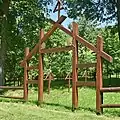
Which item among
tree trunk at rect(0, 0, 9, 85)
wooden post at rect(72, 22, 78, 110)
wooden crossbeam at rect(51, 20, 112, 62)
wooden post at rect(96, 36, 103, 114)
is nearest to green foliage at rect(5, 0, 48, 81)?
tree trunk at rect(0, 0, 9, 85)

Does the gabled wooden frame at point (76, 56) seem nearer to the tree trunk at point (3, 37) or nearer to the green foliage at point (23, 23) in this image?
the tree trunk at point (3, 37)

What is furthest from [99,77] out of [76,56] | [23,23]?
[23,23]

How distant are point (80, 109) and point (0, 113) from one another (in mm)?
2689

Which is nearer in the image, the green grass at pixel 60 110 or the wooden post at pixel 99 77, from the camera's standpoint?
the green grass at pixel 60 110

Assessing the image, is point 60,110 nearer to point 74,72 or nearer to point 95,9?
point 74,72

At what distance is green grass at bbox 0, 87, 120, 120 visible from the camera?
29.8ft

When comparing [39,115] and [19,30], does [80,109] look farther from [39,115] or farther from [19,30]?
[19,30]

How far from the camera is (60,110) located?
427 inches

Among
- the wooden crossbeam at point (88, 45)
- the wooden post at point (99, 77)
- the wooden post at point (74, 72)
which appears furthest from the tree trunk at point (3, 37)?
the wooden post at point (99, 77)

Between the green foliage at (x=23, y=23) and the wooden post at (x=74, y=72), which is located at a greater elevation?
the green foliage at (x=23, y=23)

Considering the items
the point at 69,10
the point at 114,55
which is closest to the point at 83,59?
the point at 114,55

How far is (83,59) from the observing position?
29.2 meters

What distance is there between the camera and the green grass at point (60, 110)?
9.09 m

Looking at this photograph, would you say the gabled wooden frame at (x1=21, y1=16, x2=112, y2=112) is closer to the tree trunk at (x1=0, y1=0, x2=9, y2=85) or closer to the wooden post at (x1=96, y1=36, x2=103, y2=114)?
the wooden post at (x1=96, y1=36, x2=103, y2=114)
